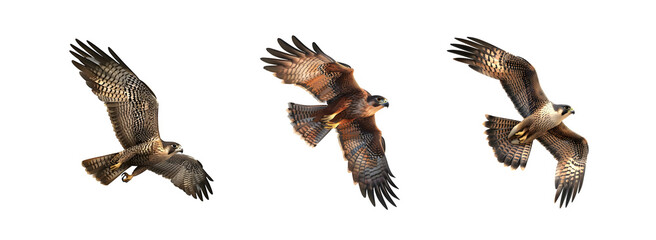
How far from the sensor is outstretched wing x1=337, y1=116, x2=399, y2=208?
40.9ft

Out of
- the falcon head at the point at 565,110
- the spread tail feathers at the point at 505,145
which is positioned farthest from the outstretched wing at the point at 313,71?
the falcon head at the point at 565,110

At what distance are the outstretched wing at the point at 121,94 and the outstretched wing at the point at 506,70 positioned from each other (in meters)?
3.80

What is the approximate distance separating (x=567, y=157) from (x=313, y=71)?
3587 millimetres

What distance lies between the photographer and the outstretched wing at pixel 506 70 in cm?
1206

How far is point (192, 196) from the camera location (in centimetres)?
1267

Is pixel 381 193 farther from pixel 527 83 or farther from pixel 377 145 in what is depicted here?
pixel 527 83

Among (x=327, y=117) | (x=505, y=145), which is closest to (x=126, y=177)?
(x=327, y=117)

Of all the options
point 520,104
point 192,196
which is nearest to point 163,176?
point 192,196

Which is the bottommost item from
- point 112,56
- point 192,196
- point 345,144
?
point 192,196

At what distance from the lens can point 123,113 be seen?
11422 mm

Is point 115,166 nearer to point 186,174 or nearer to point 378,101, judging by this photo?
point 186,174

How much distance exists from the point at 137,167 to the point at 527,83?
16.2 feet

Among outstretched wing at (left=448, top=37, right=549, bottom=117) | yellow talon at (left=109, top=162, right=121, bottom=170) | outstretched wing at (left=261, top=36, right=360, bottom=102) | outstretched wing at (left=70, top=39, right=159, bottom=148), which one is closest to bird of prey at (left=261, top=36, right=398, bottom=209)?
outstretched wing at (left=261, top=36, right=360, bottom=102)

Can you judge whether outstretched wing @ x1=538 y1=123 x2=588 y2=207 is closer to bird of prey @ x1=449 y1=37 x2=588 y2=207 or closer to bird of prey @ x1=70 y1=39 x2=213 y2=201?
bird of prey @ x1=449 y1=37 x2=588 y2=207
